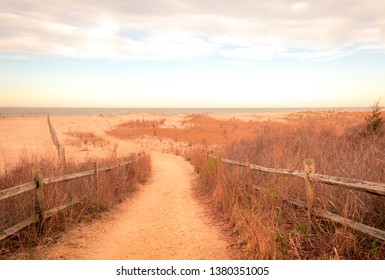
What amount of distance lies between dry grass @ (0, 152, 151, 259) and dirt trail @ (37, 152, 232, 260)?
0.96 feet

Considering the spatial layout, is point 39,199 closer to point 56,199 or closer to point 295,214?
point 56,199

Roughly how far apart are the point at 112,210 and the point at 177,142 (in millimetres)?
16071

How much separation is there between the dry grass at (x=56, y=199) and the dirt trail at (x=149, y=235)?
0.29 metres

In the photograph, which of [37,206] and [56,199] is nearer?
[37,206]

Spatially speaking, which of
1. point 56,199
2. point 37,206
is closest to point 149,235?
point 56,199

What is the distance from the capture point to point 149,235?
20.5 feet

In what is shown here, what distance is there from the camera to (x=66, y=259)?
505 centimetres

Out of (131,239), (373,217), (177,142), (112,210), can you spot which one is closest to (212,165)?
(112,210)

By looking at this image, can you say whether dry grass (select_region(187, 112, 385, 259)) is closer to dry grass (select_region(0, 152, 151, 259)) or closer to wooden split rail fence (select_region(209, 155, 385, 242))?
wooden split rail fence (select_region(209, 155, 385, 242))

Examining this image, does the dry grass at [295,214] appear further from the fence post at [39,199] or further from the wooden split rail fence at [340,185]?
the fence post at [39,199]

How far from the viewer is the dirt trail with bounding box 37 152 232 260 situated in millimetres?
5320

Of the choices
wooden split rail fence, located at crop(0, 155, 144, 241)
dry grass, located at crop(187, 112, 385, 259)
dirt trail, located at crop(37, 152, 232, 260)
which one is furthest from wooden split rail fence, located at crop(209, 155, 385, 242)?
wooden split rail fence, located at crop(0, 155, 144, 241)

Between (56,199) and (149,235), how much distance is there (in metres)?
2.10
